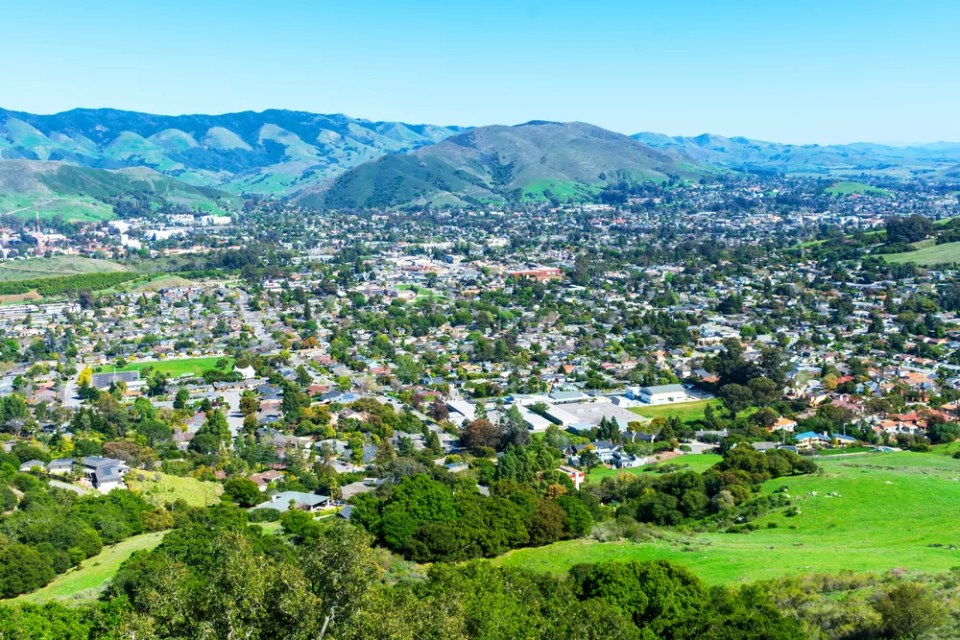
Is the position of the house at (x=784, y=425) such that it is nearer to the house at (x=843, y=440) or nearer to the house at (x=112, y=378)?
the house at (x=843, y=440)

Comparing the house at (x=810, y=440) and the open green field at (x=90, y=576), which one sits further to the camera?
the house at (x=810, y=440)

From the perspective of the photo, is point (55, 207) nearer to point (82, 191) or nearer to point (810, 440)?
point (82, 191)

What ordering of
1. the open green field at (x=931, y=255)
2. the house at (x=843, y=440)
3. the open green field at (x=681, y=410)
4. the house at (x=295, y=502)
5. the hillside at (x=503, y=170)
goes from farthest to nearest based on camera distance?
1. the hillside at (x=503, y=170)
2. the open green field at (x=931, y=255)
3. the open green field at (x=681, y=410)
4. the house at (x=843, y=440)
5. the house at (x=295, y=502)

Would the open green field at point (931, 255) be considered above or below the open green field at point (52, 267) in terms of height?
above

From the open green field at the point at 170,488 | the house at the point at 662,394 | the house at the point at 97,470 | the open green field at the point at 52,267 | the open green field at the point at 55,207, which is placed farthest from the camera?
the open green field at the point at 55,207

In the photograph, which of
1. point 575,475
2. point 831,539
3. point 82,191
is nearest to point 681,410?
point 575,475

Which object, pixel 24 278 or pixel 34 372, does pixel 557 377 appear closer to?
pixel 34 372

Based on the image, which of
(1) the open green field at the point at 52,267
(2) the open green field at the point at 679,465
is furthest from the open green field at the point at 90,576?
(1) the open green field at the point at 52,267

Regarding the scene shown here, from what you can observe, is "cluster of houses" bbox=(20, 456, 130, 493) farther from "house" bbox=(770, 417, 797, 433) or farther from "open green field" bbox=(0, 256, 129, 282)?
"open green field" bbox=(0, 256, 129, 282)
